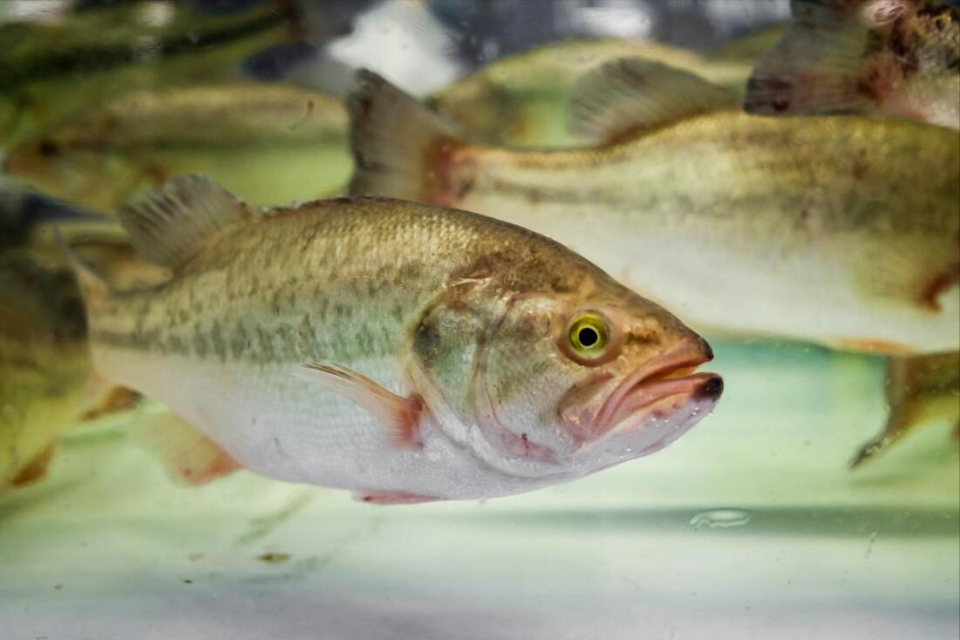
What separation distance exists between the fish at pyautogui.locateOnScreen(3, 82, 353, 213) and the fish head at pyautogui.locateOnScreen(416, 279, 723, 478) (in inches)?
66.8

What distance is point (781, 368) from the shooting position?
2.52 metres

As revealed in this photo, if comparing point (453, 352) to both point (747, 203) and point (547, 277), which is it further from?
point (747, 203)

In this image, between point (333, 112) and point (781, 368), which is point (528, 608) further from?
point (333, 112)

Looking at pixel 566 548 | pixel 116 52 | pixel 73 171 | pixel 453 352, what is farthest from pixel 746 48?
pixel 73 171

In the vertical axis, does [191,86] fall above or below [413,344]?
above

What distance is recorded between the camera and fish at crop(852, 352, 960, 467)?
2.00m

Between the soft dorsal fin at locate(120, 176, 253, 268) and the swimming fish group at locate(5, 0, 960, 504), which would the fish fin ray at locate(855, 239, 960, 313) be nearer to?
the swimming fish group at locate(5, 0, 960, 504)

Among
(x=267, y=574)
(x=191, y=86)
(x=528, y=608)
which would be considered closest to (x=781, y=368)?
(x=528, y=608)

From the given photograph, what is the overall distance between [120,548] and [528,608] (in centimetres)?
100

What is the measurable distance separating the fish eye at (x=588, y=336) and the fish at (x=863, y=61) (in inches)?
25.9

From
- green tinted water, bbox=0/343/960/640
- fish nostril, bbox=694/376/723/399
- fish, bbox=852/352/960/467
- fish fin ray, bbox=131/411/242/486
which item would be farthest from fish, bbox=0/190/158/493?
fish, bbox=852/352/960/467

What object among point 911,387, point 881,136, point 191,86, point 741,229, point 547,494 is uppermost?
point 191,86

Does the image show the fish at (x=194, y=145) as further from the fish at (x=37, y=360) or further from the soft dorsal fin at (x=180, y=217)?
the soft dorsal fin at (x=180, y=217)

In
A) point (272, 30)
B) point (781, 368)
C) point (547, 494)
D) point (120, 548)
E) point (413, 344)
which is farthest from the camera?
point (272, 30)
